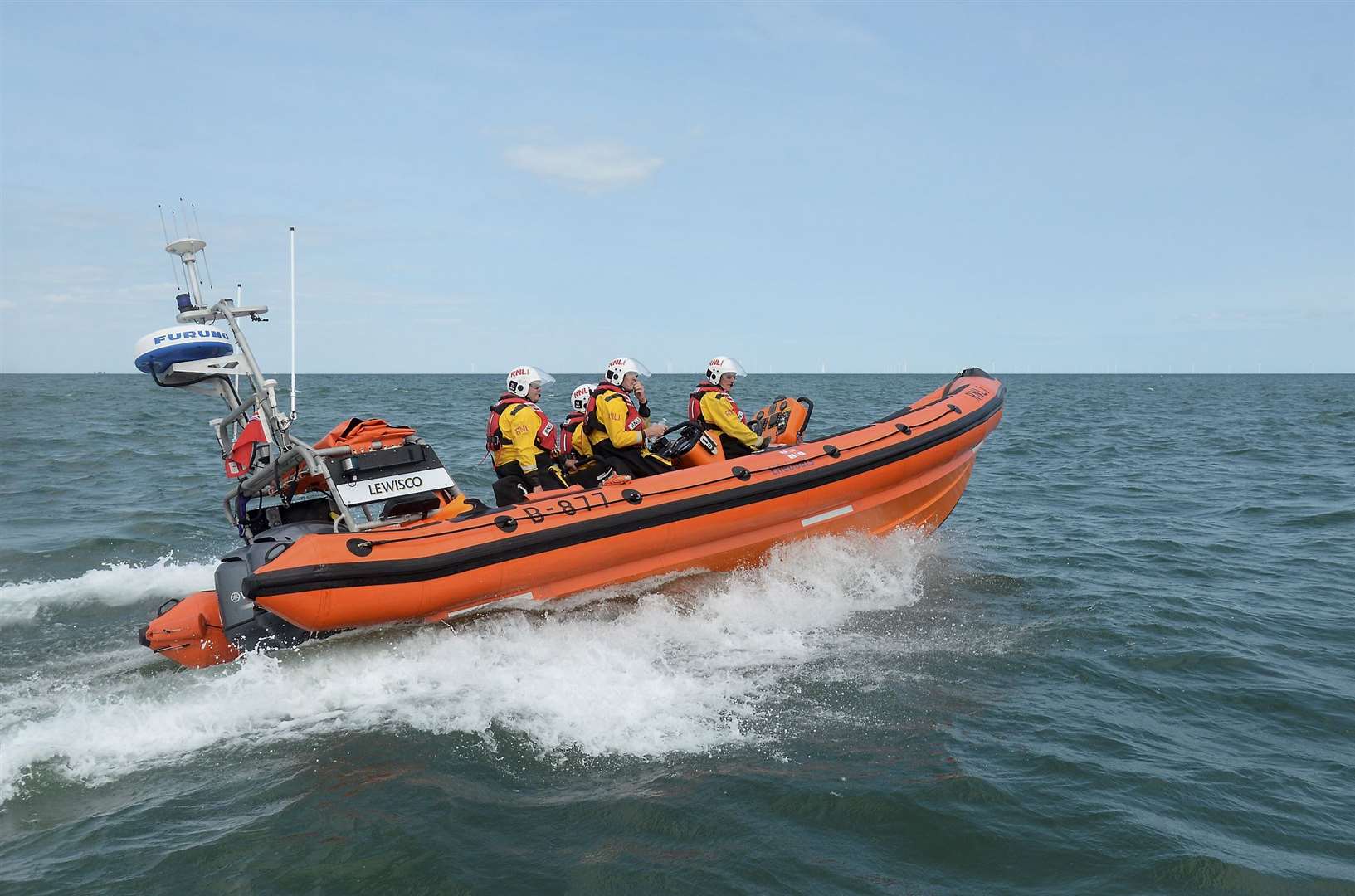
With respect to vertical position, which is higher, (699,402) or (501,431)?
(699,402)

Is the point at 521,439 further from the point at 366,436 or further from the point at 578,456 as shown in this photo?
the point at 366,436

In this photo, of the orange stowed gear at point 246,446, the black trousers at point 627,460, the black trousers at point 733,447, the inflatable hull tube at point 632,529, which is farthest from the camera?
the black trousers at point 733,447

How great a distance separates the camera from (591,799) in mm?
3611

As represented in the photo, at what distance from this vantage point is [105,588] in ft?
21.3

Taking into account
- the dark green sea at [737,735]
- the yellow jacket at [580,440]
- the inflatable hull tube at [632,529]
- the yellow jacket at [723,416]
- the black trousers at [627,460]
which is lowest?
the dark green sea at [737,735]

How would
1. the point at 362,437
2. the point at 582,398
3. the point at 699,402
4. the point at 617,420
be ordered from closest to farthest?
the point at 362,437 → the point at 617,420 → the point at 582,398 → the point at 699,402

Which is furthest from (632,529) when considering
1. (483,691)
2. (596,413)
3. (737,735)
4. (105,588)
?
(105,588)

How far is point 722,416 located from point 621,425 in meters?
0.91

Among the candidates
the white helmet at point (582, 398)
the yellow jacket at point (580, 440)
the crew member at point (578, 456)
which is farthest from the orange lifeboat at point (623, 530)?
the white helmet at point (582, 398)

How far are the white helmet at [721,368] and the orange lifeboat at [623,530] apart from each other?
24.9 inches

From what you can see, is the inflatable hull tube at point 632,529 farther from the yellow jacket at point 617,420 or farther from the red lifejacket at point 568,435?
the red lifejacket at point 568,435

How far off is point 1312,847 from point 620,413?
4209 millimetres

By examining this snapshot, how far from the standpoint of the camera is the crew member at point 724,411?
22.4 ft

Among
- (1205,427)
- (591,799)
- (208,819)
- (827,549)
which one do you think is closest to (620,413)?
(827,549)
